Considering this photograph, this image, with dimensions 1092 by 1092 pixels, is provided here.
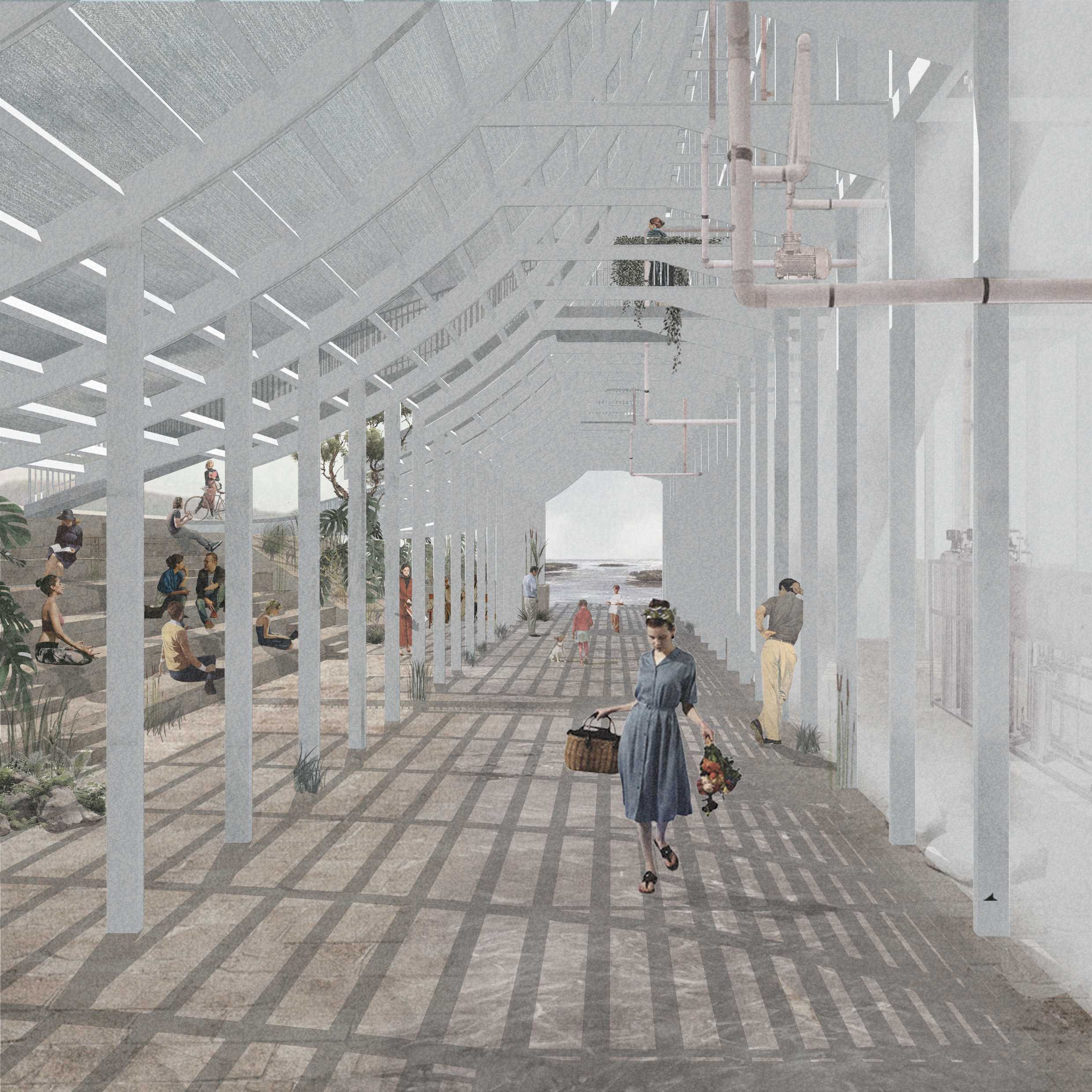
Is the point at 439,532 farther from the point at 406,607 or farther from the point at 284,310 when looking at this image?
the point at 284,310

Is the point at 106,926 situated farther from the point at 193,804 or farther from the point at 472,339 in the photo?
the point at 472,339

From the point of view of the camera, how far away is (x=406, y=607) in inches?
598

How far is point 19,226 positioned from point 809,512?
21.0 feet

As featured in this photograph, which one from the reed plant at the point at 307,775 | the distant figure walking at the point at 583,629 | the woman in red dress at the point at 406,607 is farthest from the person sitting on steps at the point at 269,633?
the reed plant at the point at 307,775

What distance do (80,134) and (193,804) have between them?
4042mm

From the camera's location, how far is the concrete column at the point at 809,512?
29.4ft

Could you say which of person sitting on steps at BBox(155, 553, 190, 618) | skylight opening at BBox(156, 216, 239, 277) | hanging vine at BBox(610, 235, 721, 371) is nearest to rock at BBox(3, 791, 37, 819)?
skylight opening at BBox(156, 216, 239, 277)

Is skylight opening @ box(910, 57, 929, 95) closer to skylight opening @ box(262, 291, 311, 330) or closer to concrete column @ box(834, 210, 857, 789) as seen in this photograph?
concrete column @ box(834, 210, 857, 789)

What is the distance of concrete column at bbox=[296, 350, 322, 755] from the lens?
23.2 ft

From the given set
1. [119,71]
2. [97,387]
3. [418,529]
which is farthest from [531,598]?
[119,71]

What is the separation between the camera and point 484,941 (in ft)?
14.5

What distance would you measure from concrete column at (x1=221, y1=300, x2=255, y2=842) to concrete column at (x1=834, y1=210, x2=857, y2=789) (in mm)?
3847

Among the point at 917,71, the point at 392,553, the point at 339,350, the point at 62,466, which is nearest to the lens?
the point at 917,71

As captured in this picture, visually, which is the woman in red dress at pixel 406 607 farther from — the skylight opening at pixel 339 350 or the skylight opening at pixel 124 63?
the skylight opening at pixel 124 63
